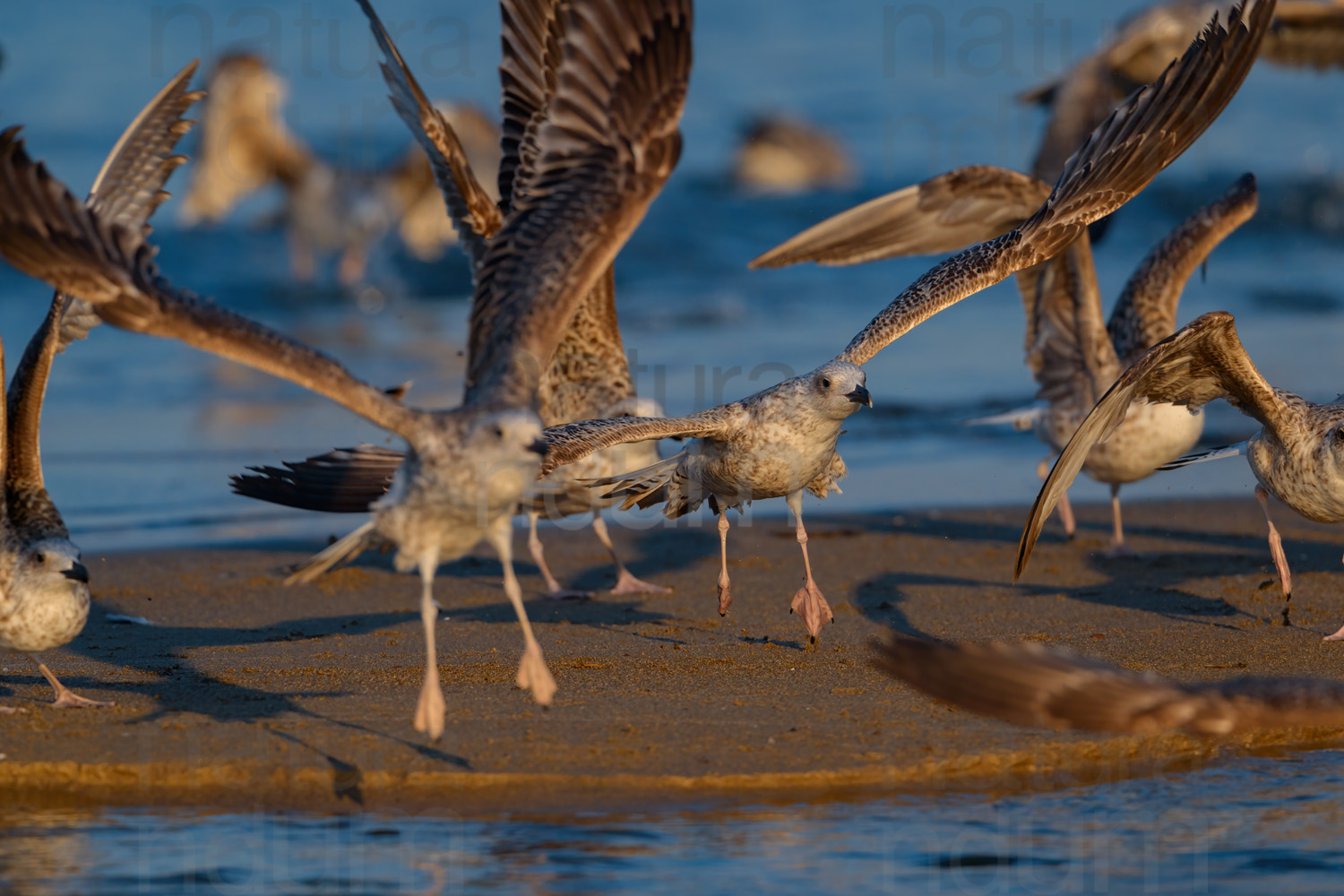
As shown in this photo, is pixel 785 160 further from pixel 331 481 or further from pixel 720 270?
pixel 331 481

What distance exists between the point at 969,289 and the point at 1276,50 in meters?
7.84

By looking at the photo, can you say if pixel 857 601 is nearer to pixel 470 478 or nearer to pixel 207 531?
pixel 470 478

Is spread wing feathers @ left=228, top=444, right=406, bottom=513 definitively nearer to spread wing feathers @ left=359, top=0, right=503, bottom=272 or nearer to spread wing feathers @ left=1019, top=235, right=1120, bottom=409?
spread wing feathers @ left=359, top=0, right=503, bottom=272

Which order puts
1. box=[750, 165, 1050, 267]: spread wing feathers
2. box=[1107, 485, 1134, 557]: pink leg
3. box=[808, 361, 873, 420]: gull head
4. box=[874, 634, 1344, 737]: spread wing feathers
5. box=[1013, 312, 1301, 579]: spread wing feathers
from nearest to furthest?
box=[874, 634, 1344, 737]: spread wing feathers, box=[1013, 312, 1301, 579]: spread wing feathers, box=[808, 361, 873, 420]: gull head, box=[1107, 485, 1134, 557]: pink leg, box=[750, 165, 1050, 267]: spread wing feathers

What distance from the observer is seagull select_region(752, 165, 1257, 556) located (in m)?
10.1

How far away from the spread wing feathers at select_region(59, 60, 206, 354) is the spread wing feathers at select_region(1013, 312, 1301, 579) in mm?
4514

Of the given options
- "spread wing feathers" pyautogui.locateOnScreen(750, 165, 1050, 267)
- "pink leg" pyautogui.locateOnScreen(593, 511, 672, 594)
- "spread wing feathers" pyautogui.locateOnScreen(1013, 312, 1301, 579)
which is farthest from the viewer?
"spread wing feathers" pyautogui.locateOnScreen(750, 165, 1050, 267)

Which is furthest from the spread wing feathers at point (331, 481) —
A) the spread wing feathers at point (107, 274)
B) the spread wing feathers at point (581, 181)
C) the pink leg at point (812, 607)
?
the spread wing feathers at point (107, 274)

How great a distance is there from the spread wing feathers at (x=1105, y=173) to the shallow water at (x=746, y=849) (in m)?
3.21

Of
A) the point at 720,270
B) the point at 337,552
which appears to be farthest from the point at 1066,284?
the point at 720,270

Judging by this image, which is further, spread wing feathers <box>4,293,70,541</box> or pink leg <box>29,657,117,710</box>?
spread wing feathers <box>4,293,70,541</box>

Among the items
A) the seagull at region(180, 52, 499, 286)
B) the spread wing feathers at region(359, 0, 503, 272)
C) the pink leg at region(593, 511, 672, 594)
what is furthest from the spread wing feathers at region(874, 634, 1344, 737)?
the seagull at region(180, 52, 499, 286)

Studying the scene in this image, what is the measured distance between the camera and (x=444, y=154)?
366 inches

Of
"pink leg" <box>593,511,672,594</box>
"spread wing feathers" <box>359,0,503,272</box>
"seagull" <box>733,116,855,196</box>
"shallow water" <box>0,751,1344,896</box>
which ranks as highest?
"seagull" <box>733,116,855,196</box>
